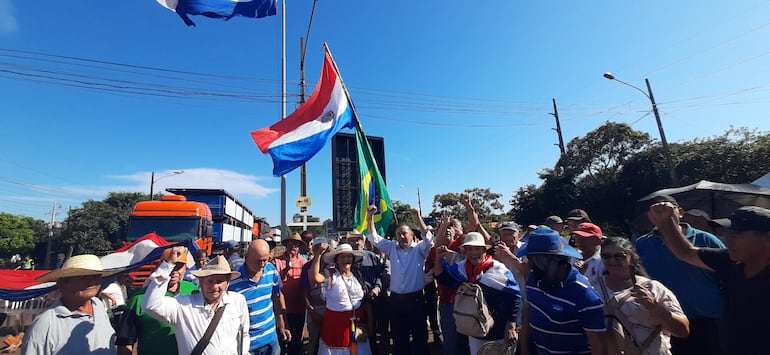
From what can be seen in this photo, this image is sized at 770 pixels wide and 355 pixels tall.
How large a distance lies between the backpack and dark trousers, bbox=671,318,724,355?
1.47 metres

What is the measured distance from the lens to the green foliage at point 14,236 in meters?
34.9

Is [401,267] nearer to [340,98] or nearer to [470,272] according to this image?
[470,272]

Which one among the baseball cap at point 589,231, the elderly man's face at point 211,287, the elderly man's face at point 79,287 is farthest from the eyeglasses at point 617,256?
the elderly man's face at point 79,287

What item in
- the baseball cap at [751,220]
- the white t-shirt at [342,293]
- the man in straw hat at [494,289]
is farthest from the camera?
the white t-shirt at [342,293]

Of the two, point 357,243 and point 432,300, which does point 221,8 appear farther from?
point 432,300

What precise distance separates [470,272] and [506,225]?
123cm

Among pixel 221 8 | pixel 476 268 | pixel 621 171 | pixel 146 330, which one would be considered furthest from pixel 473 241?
pixel 621 171

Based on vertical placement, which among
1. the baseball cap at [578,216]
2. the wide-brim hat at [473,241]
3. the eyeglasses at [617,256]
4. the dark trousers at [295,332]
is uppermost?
the baseball cap at [578,216]

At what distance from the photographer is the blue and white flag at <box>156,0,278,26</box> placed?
20.5ft

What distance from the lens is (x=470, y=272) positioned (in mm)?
3621

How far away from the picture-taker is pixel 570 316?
7.52 feet

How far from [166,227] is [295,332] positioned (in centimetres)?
758

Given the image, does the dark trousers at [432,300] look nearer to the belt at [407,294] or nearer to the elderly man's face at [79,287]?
the belt at [407,294]

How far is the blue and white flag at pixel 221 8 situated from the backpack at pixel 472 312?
6437mm
